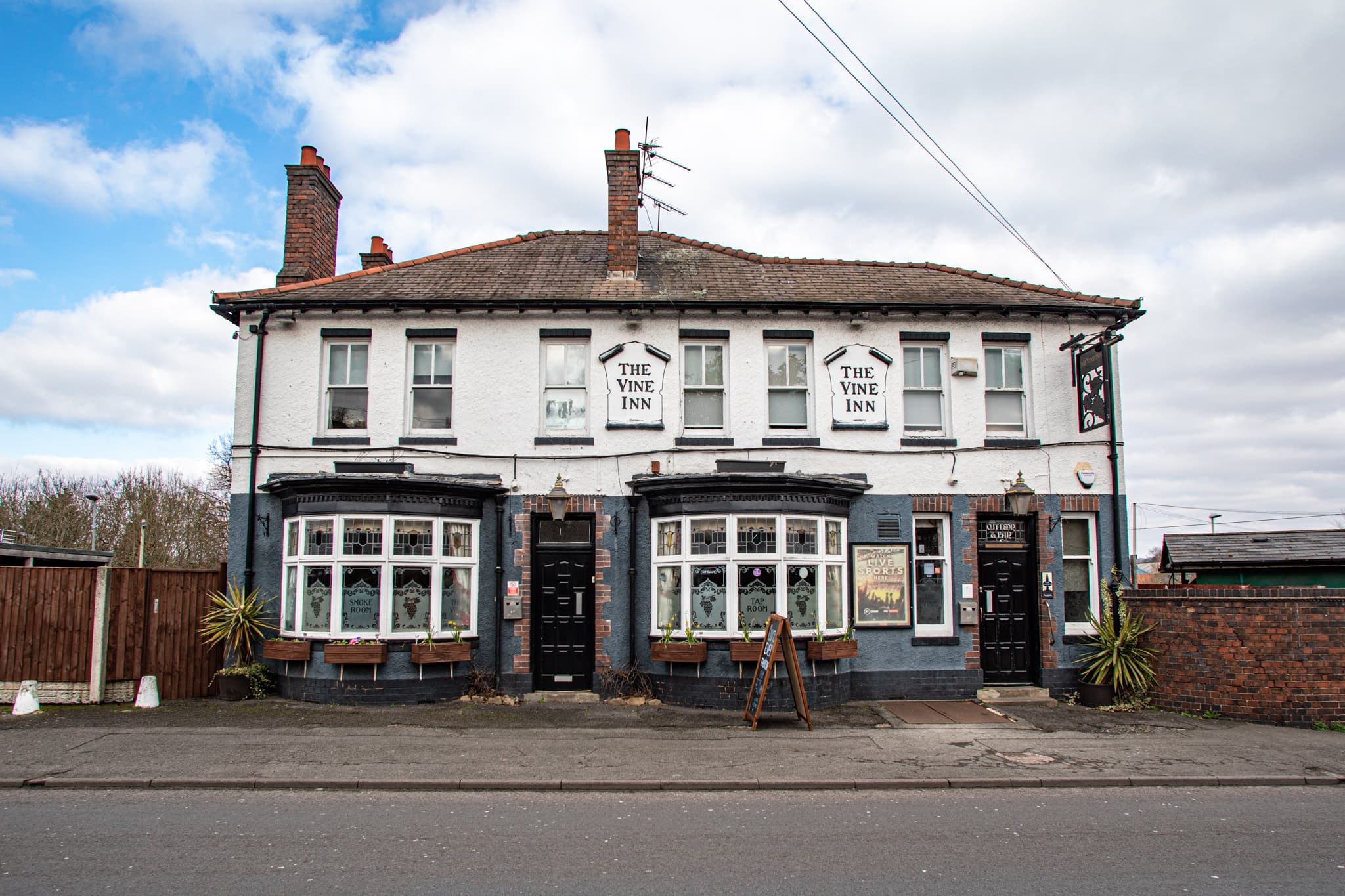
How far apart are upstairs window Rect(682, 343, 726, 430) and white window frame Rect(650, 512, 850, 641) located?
1826mm

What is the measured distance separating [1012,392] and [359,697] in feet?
37.2

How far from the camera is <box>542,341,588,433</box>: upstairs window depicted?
13.6 m

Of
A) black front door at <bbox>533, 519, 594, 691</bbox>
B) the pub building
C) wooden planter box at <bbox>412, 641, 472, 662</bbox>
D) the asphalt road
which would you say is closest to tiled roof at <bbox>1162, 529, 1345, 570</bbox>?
the pub building

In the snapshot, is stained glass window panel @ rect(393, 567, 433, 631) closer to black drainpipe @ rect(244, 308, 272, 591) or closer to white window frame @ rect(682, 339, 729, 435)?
black drainpipe @ rect(244, 308, 272, 591)

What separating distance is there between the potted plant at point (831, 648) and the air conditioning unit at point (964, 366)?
4.69 meters

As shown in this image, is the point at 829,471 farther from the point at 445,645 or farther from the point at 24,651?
the point at 24,651

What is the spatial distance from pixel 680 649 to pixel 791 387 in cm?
460

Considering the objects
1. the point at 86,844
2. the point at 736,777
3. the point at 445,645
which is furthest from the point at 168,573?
the point at 736,777

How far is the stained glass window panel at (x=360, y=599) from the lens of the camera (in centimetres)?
1232

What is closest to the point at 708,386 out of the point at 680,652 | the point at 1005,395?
the point at 680,652

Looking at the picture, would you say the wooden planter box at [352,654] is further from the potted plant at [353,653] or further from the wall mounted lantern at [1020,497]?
the wall mounted lantern at [1020,497]

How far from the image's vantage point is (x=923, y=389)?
549 inches

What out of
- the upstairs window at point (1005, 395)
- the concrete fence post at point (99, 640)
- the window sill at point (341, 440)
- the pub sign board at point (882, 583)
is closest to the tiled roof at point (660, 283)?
the upstairs window at point (1005, 395)

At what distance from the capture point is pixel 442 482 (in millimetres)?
12523
